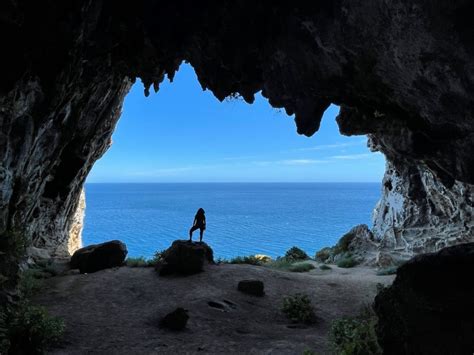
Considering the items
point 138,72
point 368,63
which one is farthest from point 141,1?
point 368,63

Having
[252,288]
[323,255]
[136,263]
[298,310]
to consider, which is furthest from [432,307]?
[323,255]

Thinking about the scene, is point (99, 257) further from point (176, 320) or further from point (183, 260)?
point (176, 320)

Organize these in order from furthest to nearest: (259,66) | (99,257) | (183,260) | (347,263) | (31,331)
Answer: (347,263) → (99,257) → (183,260) → (259,66) → (31,331)

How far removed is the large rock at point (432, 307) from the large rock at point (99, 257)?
54.6ft

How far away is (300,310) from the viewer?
47.4 ft

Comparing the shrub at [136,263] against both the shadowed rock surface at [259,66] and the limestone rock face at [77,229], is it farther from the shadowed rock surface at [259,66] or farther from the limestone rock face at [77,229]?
the limestone rock face at [77,229]

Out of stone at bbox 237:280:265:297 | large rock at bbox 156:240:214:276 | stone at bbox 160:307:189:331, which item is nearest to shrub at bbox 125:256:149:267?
large rock at bbox 156:240:214:276

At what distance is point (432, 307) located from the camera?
24.1ft

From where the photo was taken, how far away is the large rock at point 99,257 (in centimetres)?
2070

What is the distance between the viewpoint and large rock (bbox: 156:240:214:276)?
1912 cm

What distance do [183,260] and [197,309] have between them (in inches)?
190

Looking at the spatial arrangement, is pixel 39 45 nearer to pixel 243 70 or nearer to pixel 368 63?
pixel 243 70

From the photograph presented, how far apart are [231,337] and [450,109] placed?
9593 mm

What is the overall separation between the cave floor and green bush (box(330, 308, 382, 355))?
0.87 metres
